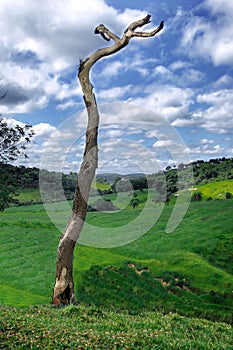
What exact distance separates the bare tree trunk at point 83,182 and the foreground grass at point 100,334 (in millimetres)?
3472

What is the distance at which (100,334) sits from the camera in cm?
1005

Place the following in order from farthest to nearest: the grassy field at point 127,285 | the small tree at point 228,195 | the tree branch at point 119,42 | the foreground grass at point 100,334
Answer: the small tree at point 228,195, the tree branch at point 119,42, the grassy field at point 127,285, the foreground grass at point 100,334

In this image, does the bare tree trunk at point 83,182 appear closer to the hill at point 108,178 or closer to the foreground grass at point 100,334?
the hill at point 108,178

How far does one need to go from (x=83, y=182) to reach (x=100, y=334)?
26.6 ft

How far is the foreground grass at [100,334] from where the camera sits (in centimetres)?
923

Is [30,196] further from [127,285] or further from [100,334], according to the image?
[100,334]

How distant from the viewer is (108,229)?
121 feet

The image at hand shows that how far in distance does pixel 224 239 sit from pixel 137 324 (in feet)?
68.8

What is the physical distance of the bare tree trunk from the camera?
17.2 metres

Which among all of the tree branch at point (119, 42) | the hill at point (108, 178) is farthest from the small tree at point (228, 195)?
the tree branch at point (119, 42)

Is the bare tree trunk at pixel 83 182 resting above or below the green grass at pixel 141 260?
→ above

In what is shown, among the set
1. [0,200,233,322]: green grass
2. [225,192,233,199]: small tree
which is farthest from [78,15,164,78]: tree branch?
[225,192,233,199]: small tree

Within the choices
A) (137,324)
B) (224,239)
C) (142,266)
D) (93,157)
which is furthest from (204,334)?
(224,239)

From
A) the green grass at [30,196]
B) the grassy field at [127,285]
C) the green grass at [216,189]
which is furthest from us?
the green grass at [30,196]
